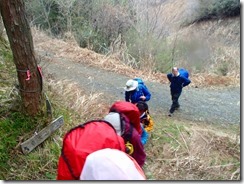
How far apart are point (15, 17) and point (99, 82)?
1530 millimetres

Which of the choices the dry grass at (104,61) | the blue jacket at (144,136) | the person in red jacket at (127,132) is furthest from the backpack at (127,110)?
the dry grass at (104,61)

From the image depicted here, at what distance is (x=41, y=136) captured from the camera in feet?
9.01

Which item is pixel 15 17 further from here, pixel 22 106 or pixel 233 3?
pixel 233 3

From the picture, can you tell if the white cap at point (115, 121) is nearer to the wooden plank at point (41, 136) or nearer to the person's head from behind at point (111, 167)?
the person's head from behind at point (111, 167)

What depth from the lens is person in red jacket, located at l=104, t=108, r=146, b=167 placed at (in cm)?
196

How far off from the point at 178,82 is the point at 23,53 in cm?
115

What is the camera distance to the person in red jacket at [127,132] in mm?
1956

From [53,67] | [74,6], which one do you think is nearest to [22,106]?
[53,67]

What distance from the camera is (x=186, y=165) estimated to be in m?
2.14

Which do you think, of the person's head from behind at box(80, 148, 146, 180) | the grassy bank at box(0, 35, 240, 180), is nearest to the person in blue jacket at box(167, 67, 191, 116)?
the grassy bank at box(0, 35, 240, 180)

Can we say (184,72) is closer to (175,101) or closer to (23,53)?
(175,101)

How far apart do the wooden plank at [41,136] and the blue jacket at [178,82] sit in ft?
3.13

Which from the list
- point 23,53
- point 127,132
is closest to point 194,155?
point 127,132

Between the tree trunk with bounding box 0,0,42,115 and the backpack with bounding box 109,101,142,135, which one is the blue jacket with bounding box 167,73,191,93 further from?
the tree trunk with bounding box 0,0,42,115
